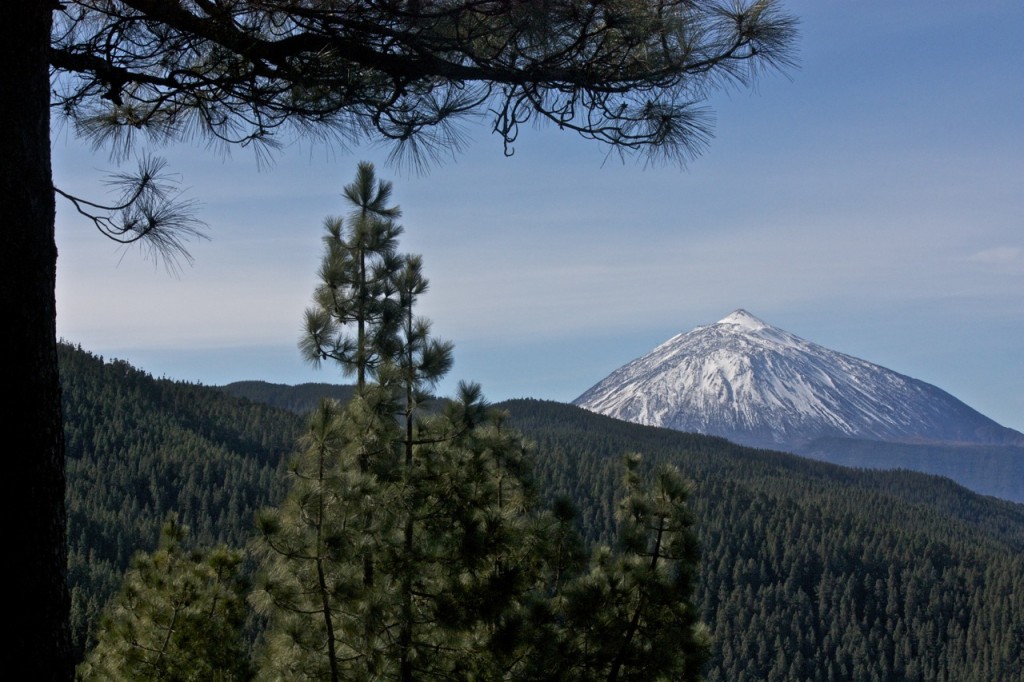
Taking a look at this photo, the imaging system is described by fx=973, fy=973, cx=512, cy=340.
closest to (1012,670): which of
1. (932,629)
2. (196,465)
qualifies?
(932,629)

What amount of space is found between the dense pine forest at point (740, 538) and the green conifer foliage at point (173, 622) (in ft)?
→ 305

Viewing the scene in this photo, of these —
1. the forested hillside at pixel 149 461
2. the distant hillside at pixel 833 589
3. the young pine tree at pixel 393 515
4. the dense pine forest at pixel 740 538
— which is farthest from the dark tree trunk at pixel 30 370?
the distant hillside at pixel 833 589

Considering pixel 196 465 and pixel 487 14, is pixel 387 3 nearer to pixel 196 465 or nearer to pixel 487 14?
pixel 487 14

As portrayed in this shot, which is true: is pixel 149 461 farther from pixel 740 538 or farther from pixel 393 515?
pixel 393 515

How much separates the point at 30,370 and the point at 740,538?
155924 mm

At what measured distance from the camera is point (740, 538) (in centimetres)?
15238

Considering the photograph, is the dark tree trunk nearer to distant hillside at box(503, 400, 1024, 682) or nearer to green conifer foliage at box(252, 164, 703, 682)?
green conifer foliage at box(252, 164, 703, 682)

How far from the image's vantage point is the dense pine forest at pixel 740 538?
4803 inches

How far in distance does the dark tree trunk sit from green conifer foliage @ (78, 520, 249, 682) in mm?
7551

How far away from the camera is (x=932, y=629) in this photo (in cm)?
13400

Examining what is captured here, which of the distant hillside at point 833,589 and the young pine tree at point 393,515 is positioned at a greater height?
the young pine tree at point 393,515

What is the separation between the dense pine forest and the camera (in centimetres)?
12200

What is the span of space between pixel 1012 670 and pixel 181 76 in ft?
454

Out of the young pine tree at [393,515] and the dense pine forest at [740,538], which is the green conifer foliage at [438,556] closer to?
the young pine tree at [393,515]
